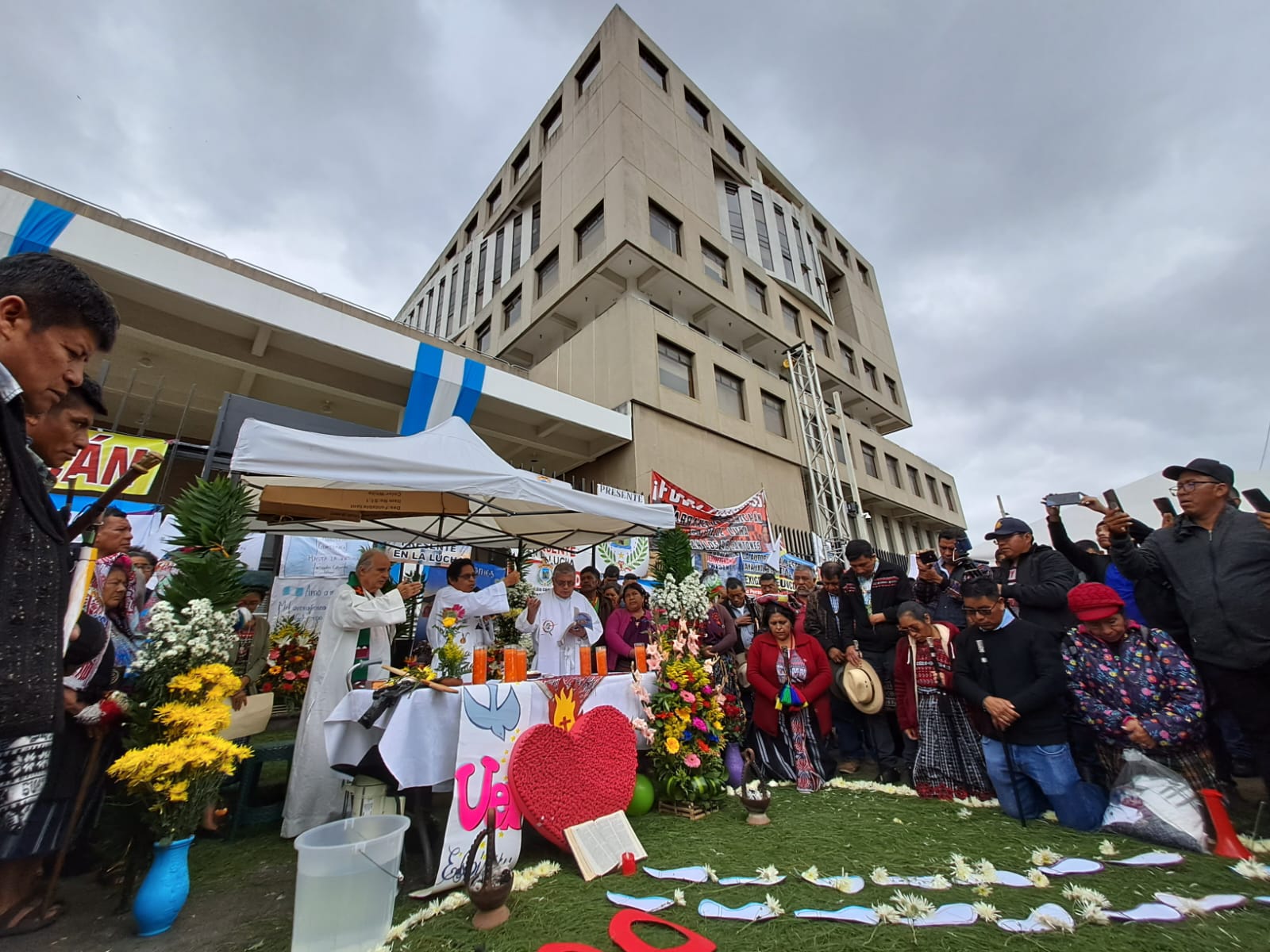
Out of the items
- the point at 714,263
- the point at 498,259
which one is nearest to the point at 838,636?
the point at 714,263

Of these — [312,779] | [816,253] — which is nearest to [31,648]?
[312,779]

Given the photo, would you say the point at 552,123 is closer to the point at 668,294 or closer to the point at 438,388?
the point at 668,294

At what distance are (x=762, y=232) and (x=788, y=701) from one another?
68.4 feet

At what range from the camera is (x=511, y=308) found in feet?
63.8

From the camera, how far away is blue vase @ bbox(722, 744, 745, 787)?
425 cm

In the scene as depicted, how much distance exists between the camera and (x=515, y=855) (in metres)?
2.91

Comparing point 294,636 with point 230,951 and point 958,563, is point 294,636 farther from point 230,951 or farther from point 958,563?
point 958,563

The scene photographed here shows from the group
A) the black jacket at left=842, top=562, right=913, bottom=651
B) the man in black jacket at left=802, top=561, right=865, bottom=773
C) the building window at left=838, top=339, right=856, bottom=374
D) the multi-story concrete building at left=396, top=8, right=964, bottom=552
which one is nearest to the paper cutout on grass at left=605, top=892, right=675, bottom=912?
the man in black jacket at left=802, top=561, right=865, bottom=773

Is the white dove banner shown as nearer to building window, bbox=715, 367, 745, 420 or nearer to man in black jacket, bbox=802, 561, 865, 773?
man in black jacket, bbox=802, 561, 865, 773

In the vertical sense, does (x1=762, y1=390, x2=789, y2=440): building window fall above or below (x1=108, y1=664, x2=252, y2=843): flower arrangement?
above

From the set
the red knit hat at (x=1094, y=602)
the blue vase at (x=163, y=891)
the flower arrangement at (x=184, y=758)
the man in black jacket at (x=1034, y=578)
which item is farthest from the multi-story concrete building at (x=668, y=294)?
the blue vase at (x=163, y=891)

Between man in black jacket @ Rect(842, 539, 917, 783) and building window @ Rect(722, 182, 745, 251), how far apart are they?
1735 cm

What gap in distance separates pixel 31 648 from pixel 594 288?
16119 millimetres

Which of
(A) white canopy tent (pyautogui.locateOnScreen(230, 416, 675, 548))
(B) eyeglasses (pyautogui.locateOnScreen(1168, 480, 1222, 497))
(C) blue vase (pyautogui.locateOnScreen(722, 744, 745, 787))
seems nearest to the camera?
(B) eyeglasses (pyautogui.locateOnScreen(1168, 480, 1222, 497))
